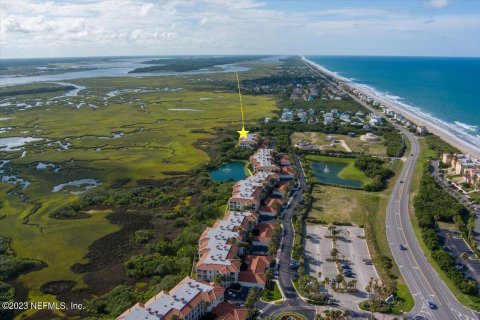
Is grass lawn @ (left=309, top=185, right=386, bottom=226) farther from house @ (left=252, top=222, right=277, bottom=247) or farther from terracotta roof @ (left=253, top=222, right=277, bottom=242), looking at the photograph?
house @ (left=252, top=222, right=277, bottom=247)

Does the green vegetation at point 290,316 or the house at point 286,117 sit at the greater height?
the house at point 286,117

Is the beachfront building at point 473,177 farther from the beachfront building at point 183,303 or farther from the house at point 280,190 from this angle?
the beachfront building at point 183,303

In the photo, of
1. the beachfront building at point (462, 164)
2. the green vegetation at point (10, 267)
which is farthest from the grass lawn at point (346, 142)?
the green vegetation at point (10, 267)

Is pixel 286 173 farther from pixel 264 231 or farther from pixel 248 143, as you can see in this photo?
pixel 264 231

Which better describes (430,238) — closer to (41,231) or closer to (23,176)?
(41,231)

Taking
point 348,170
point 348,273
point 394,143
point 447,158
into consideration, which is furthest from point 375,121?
point 348,273

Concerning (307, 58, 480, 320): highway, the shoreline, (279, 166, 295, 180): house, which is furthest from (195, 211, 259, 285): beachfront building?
the shoreline

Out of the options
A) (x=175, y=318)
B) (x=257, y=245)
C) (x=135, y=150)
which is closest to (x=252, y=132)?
(x=135, y=150)
